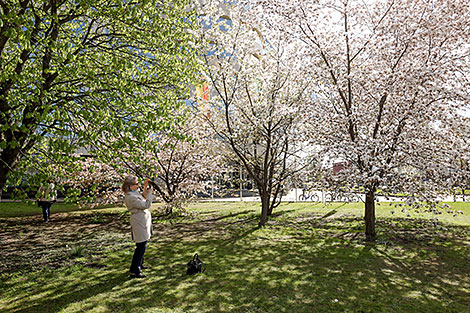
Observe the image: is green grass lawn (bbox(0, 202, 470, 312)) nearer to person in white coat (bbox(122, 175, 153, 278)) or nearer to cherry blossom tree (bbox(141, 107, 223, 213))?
person in white coat (bbox(122, 175, 153, 278))

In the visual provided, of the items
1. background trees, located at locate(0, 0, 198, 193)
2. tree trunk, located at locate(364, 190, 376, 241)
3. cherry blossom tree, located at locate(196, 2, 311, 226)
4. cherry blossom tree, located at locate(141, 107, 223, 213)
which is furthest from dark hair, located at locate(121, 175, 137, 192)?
cherry blossom tree, located at locate(141, 107, 223, 213)

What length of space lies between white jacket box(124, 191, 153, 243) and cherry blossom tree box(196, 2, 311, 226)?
15.2ft

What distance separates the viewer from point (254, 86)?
36.4 ft

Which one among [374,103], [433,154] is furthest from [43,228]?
[433,154]

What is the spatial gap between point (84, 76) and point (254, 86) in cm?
625

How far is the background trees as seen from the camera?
5348 millimetres

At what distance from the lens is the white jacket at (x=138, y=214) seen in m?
5.34

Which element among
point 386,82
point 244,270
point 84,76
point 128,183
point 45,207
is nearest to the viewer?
point 128,183

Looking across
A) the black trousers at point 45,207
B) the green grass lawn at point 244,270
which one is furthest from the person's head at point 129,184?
the black trousers at point 45,207

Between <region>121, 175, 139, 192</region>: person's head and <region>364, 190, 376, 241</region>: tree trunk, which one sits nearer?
<region>121, 175, 139, 192</region>: person's head

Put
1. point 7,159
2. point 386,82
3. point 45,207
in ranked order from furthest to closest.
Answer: point 45,207 < point 386,82 < point 7,159

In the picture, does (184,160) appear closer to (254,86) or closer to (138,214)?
(254,86)

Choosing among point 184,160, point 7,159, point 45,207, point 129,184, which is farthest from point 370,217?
point 45,207

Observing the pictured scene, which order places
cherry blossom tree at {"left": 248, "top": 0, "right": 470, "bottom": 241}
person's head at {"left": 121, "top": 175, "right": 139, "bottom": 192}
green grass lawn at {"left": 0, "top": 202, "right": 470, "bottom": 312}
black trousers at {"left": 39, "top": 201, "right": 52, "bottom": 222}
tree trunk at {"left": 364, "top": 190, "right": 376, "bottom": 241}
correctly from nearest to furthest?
green grass lawn at {"left": 0, "top": 202, "right": 470, "bottom": 312} < person's head at {"left": 121, "top": 175, "right": 139, "bottom": 192} < cherry blossom tree at {"left": 248, "top": 0, "right": 470, "bottom": 241} < tree trunk at {"left": 364, "top": 190, "right": 376, "bottom": 241} < black trousers at {"left": 39, "top": 201, "right": 52, "bottom": 222}
